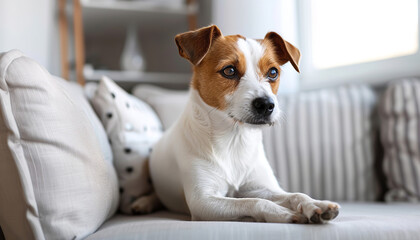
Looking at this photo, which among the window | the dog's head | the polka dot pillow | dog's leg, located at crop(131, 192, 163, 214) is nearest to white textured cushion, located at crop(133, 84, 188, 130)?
the polka dot pillow

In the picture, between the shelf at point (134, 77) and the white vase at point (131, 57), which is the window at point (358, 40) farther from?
the white vase at point (131, 57)

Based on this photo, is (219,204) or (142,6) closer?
(219,204)

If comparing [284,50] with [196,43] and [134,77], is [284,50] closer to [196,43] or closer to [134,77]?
[196,43]

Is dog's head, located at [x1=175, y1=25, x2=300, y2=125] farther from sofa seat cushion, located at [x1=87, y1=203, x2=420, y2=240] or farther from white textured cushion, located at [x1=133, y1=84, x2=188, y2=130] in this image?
white textured cushion, located at [x1=133, y1=84, x2=188, y2=130]

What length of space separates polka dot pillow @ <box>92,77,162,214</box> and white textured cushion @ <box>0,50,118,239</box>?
0.36 meters

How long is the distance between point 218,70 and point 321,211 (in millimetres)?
524

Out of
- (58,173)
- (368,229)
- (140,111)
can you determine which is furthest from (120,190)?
(368,229)

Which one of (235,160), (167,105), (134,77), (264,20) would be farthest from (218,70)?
(134,77)

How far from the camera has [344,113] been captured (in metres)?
1.86

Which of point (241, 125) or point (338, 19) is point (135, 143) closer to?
point (241, 125)

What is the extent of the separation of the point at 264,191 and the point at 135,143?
Result: 57cm

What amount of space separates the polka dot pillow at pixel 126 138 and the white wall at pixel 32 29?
0.79 metres

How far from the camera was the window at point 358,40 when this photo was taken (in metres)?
2.06

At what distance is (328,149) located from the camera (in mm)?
1833
